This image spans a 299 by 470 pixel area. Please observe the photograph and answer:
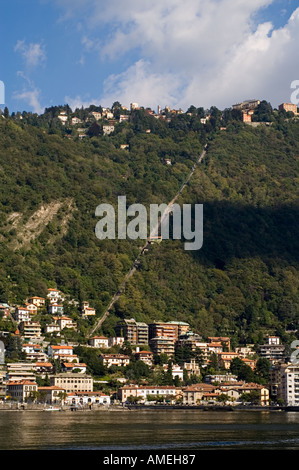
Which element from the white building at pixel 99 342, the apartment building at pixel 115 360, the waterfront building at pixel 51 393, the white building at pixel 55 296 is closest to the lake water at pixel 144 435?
the waterfront building at pixel 51 393

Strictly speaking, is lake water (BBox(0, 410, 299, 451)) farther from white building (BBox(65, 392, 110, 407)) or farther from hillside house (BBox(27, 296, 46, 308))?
hillside house (BBox(27, 296, 46, 308))

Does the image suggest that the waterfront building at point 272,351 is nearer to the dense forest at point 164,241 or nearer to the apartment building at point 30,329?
the dense forest at point 164,241

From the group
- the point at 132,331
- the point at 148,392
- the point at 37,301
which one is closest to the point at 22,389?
the point at 148,392

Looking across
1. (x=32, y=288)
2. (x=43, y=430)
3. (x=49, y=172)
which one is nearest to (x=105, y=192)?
(x=49, y=172)

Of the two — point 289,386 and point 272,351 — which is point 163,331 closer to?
point 272,351
